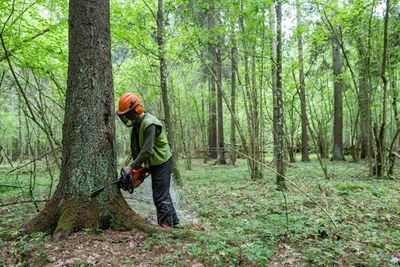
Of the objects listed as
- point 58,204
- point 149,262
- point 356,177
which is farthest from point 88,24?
point 356,177

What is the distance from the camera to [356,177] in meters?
9.14

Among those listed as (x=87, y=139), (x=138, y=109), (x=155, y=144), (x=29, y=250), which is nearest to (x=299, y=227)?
(x=155, y=144)

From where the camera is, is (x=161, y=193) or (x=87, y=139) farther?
(x=161, y=193)

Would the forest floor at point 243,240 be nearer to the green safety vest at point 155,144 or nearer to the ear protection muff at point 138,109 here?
the green safety vest at point 155,144

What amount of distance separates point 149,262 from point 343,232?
8.73ft

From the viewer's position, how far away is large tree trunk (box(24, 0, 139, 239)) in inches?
130

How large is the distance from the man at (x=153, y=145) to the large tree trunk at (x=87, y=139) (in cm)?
31

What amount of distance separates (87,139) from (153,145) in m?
0.81

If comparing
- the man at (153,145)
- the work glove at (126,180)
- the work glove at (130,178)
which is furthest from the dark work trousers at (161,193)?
the work glove at (126,180)

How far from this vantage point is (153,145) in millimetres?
3691

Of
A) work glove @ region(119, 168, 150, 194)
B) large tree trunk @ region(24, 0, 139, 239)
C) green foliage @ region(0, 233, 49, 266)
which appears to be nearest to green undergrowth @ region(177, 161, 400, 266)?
work glove @ region(119, 168, 150, 194)

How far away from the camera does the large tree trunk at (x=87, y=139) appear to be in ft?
10.8

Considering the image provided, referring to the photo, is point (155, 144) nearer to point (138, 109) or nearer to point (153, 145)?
point (153, 145)

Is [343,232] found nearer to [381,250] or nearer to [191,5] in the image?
[381,250]
